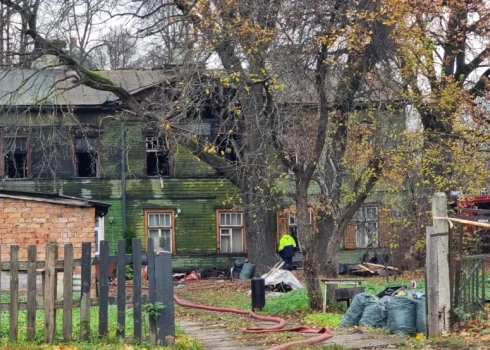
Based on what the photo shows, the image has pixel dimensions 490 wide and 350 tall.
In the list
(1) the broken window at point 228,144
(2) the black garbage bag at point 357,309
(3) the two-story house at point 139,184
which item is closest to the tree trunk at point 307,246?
(1) the broken window at point 228,144

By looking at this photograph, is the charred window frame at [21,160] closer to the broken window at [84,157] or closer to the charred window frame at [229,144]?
the broken window at [84,157]

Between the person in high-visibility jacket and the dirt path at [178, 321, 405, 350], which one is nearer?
the dirt path at [178, 321, 405, 350]

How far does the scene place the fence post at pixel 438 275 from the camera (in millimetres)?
10859

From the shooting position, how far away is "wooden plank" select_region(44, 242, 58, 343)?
388 inches

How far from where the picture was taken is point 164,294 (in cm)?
1003

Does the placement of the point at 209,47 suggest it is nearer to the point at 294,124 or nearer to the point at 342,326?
the point at 294,124

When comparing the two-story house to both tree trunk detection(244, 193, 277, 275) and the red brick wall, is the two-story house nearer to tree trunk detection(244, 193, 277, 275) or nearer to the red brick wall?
tree trunk detection(244, 193, 277, 275)

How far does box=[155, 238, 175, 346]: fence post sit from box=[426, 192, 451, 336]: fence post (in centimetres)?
358

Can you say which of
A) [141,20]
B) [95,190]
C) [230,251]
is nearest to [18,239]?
[141,20]

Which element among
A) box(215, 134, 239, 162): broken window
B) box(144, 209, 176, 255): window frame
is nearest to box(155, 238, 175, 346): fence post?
box(215, 134, 239, 162): broken window

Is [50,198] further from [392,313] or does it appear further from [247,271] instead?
[392,313]

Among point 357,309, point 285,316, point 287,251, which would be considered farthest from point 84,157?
point 357,309

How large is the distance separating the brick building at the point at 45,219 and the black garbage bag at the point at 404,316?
1220cm

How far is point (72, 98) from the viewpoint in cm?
3381
